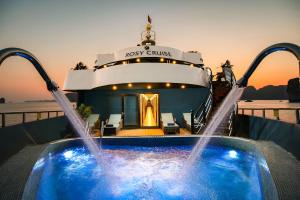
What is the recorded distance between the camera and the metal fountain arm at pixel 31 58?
2997mm

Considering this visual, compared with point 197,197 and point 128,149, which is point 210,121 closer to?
point 128,149

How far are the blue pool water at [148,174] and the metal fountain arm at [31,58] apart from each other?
7.79ft

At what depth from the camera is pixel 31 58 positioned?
4.05 metres

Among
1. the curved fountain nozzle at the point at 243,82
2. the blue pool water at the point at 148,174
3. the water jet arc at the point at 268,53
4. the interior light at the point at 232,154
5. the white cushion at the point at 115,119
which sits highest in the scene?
the water jet arc at the point at 268,53

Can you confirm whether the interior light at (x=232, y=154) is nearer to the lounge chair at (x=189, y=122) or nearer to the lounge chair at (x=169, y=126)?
the lounge chair at (x=189, y=122)

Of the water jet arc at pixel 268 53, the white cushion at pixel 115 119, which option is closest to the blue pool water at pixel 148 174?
the water jet arc at pixel 268 53

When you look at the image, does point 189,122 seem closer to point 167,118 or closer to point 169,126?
point 167,118

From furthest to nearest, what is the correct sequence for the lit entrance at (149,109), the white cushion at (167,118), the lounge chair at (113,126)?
the lit entrance at (149,109) → the white cushion at (167,118) → the lounge chair at (113,126)

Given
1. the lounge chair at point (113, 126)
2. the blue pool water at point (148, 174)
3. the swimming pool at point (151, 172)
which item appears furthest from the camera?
the lounge chair at point (113, 126)

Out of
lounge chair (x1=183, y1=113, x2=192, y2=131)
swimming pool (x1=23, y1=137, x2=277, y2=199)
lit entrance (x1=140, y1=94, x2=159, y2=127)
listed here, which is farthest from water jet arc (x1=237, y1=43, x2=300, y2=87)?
lit entrance (x1=140, y1=94, x2=159, y2=127)

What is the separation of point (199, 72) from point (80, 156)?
10066 mm

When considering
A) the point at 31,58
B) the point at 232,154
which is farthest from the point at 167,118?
the point at 31,58

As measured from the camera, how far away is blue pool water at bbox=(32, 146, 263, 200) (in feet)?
21.5

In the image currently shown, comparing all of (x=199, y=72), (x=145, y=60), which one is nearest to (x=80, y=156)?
(x=145, y=60)
